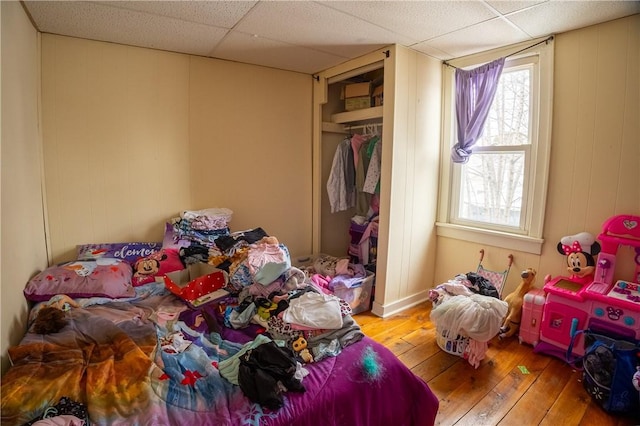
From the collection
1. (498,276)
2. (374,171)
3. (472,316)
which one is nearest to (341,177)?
(374,171)

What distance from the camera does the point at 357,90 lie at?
10.9ft

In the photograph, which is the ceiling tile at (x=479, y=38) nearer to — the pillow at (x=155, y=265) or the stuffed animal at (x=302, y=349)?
the stuffed animal at (x=302, y=349)

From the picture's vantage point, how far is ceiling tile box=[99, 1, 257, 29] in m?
1.97

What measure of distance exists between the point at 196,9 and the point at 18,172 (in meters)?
1.38

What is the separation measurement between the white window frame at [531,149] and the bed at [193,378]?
172 cm

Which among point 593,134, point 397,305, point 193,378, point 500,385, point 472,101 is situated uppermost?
point 472,101

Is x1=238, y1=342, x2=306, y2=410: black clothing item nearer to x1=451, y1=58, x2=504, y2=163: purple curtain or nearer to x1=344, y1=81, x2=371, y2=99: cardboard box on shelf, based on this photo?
x1=451, y1=58, x2=504, y2=163: purple curtain

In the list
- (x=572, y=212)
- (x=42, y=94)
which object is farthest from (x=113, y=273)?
(x=572, y=212)

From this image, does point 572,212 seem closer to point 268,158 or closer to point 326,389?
point 326,389

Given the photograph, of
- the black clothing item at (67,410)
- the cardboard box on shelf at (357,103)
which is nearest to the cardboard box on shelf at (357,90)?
the cardboard box on shelf at (357,103)

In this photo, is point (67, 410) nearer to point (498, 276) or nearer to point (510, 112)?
point (498, 276)

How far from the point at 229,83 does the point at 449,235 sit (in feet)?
8.30

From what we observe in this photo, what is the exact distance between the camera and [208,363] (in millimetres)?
1485

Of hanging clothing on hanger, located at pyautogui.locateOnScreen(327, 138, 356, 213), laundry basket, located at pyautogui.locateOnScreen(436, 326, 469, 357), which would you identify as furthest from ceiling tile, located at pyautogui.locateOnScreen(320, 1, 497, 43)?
laundry basket, located at pyautogui.locateOnScreen(436, 326, 469, 357)
